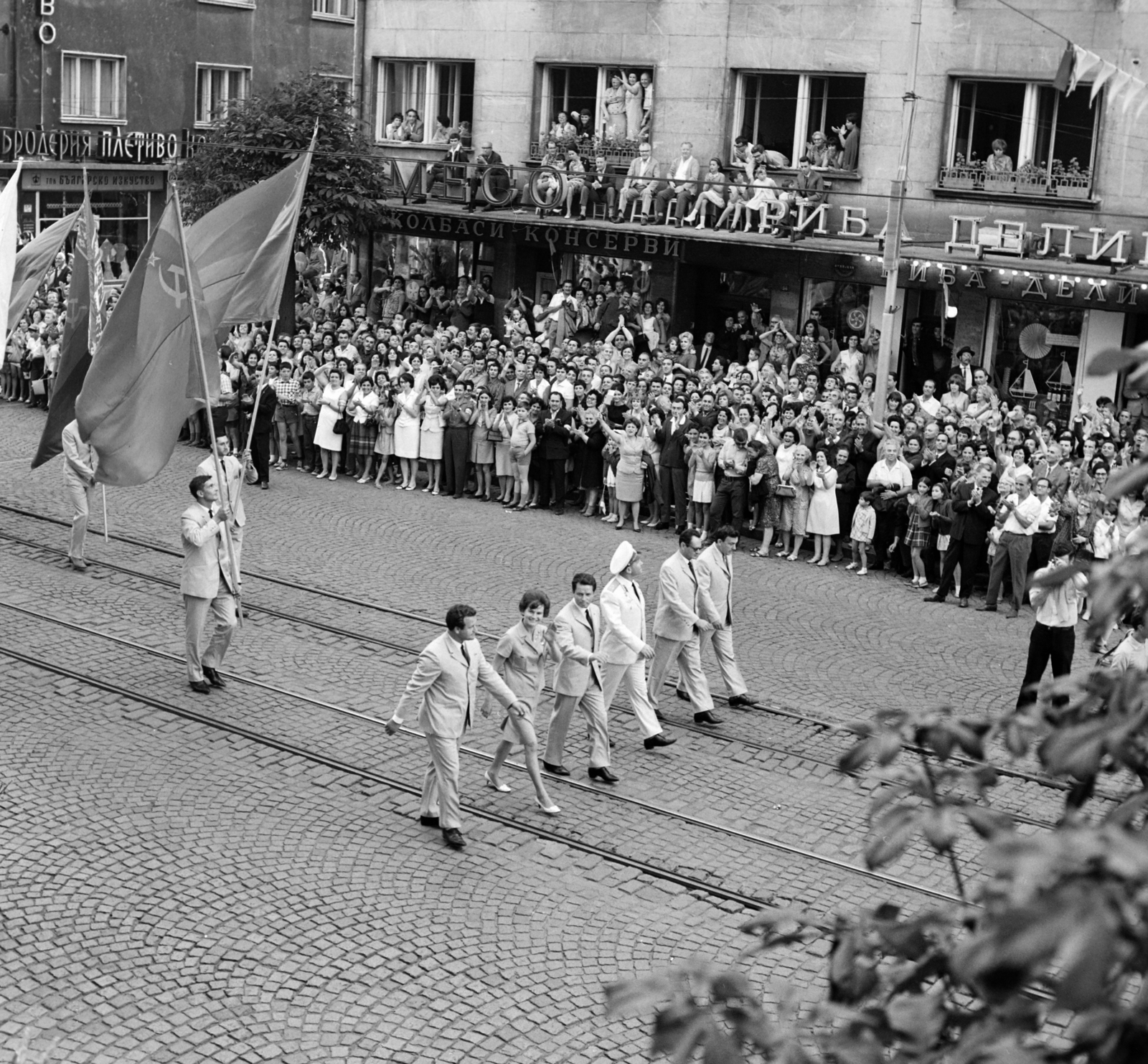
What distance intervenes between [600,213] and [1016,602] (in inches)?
556

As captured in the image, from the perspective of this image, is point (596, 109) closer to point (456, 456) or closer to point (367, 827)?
point (456, 456)

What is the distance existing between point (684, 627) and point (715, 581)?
677 millimetres

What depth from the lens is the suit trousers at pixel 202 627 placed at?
565 inches

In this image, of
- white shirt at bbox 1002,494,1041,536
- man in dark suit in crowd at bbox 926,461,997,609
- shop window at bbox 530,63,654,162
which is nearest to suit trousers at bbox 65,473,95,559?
man in dark suit in crowd at bbox 926,461,997,609

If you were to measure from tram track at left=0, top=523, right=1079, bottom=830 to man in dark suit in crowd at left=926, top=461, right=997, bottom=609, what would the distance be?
4.79 meters

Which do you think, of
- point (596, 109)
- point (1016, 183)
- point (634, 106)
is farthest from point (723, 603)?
point (596, 109)

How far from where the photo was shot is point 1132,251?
83.9 ft

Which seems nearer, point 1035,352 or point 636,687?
point 636,687

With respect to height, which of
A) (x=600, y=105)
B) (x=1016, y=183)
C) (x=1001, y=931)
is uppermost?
(x=600, y=105)

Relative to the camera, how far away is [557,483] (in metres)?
22.2

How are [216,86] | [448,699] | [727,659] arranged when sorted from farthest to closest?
[216,86] → [727,659] → [448,699]

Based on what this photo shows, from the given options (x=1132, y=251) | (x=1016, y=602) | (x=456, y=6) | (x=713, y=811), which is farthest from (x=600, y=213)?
(x=713, y=811)

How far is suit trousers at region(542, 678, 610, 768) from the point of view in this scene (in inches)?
500

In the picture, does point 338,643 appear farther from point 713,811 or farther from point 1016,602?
point 1016,602
